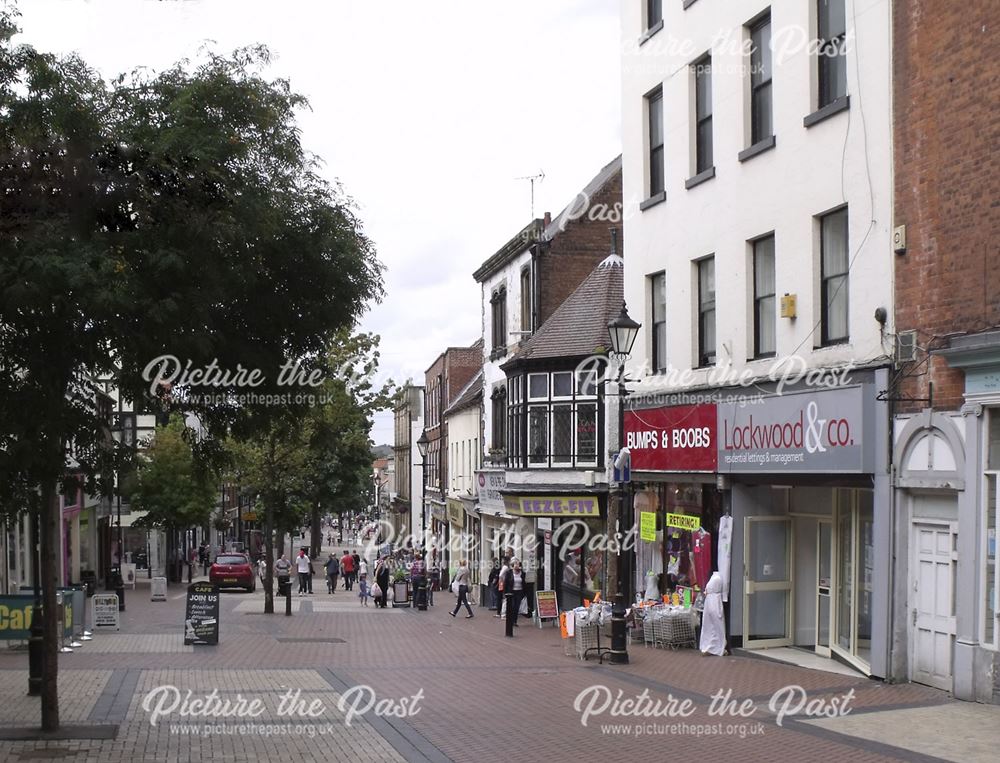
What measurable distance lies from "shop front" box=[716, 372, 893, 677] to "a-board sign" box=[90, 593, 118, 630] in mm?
13066

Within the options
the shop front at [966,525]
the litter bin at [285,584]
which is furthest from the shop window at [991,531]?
the litter bin at [285,584]

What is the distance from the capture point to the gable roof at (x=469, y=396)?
153 feet

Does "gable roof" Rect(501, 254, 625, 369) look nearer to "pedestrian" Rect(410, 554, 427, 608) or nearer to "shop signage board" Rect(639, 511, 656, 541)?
"shop signage board" Rect(639, 511, 656, 541)

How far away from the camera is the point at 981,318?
1463cm

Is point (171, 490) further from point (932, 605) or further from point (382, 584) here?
point (932, 605)

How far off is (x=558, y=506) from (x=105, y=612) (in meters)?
11.8

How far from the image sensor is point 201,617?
22.9 metres

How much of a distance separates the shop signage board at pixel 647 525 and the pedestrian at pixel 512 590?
10.8 ft

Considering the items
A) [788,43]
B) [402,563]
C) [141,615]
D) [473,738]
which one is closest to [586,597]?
[141,615]

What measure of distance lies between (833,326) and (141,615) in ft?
68.8

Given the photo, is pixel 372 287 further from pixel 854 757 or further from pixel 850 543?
pixel 850 543

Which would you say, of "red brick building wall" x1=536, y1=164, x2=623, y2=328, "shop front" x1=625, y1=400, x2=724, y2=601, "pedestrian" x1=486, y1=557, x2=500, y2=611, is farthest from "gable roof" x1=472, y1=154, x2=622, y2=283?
"shop front" x1=625, y1=400, x2=724, y2=601

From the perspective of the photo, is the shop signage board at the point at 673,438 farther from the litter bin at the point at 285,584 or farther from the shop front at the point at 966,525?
the litter bin at the point at 285,584

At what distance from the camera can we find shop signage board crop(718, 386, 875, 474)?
16797 mm
